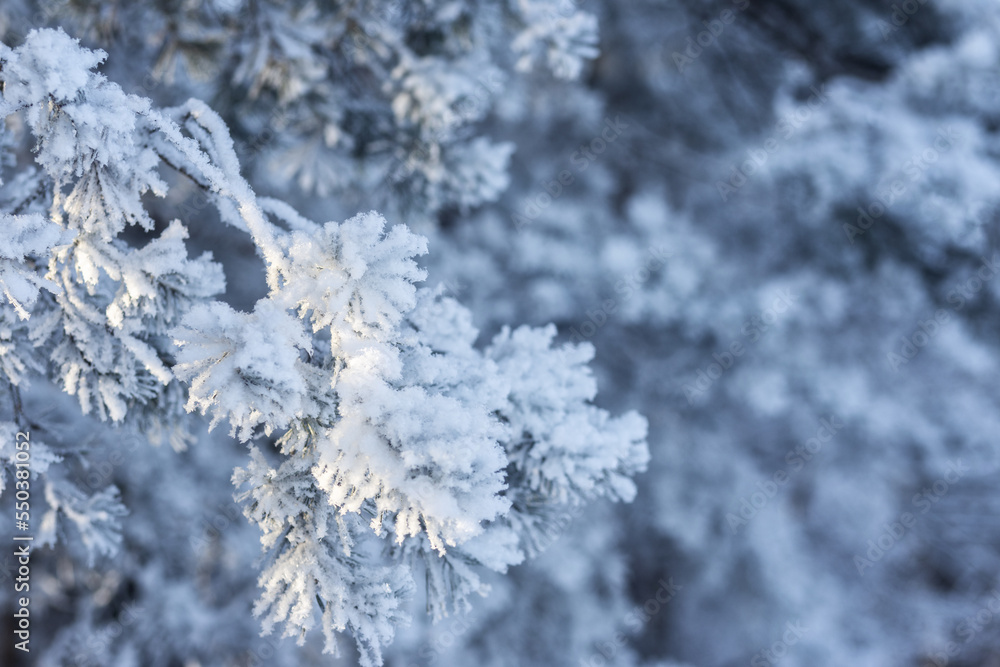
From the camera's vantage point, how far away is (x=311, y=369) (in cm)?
110

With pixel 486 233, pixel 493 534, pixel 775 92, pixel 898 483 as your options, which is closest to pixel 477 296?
pixel 486 233

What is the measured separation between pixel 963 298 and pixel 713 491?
2.47 m

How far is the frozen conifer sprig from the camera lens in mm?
948

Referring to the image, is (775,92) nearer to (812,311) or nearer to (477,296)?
(812,311)

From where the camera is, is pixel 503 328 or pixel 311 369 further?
pixel 503 328

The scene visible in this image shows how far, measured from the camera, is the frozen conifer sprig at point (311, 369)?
3.11 feet

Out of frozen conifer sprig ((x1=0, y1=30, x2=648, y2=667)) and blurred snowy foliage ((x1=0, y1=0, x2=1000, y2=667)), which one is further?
blurred snowy foliage ((x1=0, y1=0, x2=1000, y2=667))

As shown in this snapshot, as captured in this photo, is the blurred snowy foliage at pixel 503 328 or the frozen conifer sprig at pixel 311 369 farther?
the blurred snowy foliage at pixel 503 328

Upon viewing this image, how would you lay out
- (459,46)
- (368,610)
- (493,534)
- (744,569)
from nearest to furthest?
(368,610), (493,534), (459,46), (744,569)

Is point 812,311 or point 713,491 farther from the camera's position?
point 713,491

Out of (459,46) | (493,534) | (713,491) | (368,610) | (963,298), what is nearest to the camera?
(368,610)

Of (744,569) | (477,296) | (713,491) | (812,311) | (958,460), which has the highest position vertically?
(812,311)

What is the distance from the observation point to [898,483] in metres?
6.49

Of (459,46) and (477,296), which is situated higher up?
(459,46)
